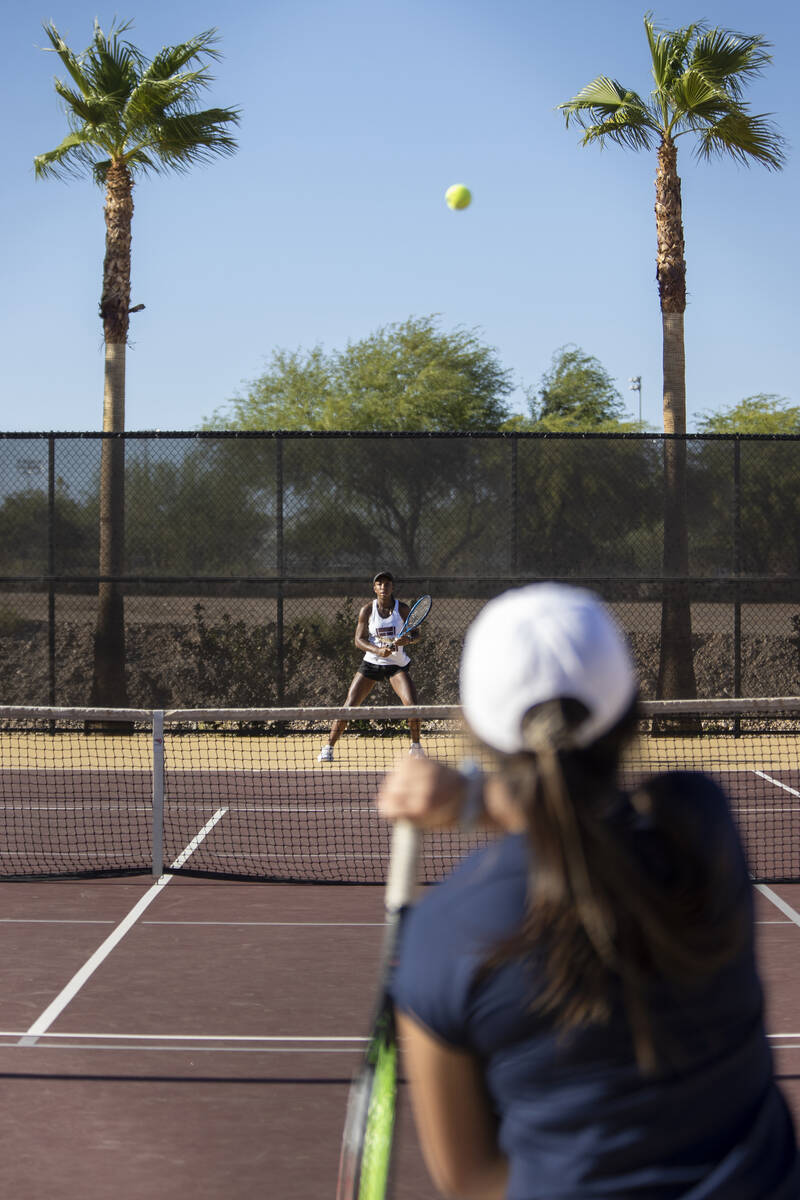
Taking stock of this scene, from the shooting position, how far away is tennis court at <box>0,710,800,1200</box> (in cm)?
364

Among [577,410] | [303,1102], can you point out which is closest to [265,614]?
[303,1102]

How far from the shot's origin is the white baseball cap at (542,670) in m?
1.25

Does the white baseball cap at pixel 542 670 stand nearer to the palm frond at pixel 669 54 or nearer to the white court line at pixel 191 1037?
the white court line at pixel 191 1037

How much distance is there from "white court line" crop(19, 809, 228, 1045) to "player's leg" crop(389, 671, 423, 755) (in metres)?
3.09

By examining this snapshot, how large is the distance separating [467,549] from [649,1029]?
1231cm

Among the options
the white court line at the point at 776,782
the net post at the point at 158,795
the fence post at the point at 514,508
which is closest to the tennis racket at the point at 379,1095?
the net post at the point at 158,795

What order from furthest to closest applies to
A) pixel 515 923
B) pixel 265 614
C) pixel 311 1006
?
pixel 265 614 → pixel 311 1006 → pixel 515 923

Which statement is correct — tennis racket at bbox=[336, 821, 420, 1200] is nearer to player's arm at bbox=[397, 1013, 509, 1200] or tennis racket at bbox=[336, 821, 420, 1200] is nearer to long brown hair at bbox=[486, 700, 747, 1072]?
player's arm at bbox=[397, 1013, 509, 1200]

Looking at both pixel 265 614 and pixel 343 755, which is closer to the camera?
pixel 343 755

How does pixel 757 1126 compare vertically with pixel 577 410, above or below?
below

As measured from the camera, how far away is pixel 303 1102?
4.00m

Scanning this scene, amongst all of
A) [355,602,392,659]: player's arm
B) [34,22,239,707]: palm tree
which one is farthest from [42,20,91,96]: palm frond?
[355,602,392,659]: player's arm

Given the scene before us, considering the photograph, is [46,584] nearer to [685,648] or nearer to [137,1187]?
[685,648]

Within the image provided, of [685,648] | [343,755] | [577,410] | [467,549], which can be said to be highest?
[577,410]
